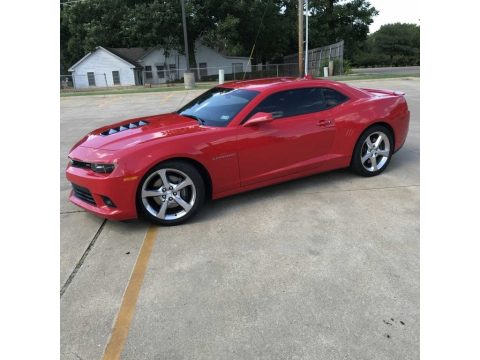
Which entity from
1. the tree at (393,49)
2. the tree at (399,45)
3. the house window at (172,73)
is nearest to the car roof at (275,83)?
the house window at (172,73)

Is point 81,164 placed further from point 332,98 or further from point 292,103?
point 332,98

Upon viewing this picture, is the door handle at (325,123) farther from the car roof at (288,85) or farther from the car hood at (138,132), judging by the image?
the car hood at (138,132)

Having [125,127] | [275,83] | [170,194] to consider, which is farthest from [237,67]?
[170,194]

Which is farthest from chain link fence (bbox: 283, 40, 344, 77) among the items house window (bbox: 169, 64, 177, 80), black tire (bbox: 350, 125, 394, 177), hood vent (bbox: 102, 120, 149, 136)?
hood vent (bbox: 102, 120, 149, 136)

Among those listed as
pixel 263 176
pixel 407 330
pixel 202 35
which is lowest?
pixel 407 330

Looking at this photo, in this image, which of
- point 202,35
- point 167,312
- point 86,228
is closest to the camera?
point 167,312

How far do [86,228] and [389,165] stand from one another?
4420 millimetres

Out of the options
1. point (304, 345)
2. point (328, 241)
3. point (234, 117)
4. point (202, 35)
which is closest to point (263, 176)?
point (234, 117)

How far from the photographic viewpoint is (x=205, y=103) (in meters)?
5.09

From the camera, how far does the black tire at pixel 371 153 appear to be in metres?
5.21

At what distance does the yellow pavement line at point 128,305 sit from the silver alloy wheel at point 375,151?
3.10m

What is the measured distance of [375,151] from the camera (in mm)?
5391

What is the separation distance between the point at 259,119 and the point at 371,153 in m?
1.97
